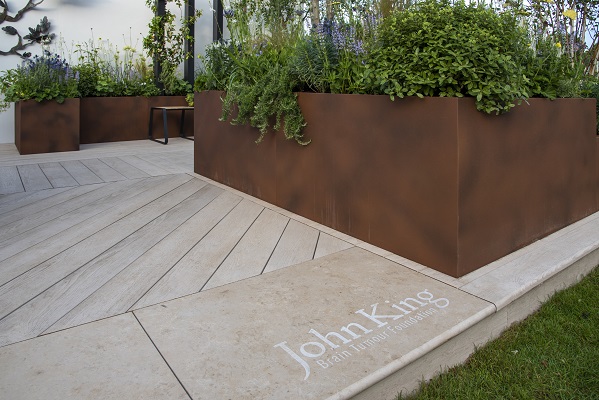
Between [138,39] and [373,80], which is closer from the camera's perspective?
[373,80]

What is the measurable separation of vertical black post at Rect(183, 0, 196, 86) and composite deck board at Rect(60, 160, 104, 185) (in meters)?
2.96

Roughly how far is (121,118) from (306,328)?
556 centimetres

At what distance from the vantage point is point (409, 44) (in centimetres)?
223

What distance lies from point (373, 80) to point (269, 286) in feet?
3.63

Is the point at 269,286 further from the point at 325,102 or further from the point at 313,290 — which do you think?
the point at 325,102

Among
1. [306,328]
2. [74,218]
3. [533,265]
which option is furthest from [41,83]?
[533,265]

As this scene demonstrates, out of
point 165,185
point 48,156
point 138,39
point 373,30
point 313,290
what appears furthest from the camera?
point 138,39

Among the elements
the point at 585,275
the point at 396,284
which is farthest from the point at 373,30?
the point at 585,275

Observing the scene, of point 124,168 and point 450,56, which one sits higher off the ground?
point 450,56

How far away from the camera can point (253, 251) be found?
2.47 m

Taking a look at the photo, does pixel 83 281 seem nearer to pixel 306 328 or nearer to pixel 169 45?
pixel 306 328

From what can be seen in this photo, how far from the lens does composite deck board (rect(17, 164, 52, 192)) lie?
12.2 ft

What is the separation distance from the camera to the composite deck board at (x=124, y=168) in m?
4.19

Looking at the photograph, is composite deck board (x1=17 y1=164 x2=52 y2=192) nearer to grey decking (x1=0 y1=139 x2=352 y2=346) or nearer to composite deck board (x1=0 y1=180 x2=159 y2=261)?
grey decking (x1=0 y1=139 x2=352 y2=346)
